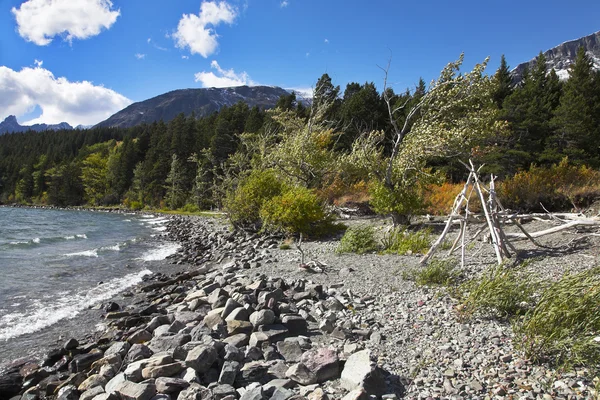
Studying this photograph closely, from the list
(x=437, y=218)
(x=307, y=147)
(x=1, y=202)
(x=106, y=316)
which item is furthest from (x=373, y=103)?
(x=1, y=202)

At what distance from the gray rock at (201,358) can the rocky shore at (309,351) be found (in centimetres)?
1

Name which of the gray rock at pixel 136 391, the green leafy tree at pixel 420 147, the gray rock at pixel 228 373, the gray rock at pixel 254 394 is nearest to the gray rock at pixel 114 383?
the gray rock at pixel 136 391

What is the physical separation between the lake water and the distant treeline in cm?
592

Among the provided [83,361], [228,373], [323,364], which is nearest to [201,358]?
[228,373]

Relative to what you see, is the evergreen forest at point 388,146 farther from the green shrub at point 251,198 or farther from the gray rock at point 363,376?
the gray rock at point 363,376

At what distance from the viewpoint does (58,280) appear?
38.6 ft

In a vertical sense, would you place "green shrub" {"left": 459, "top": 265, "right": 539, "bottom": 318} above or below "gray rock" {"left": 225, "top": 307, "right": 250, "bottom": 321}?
above

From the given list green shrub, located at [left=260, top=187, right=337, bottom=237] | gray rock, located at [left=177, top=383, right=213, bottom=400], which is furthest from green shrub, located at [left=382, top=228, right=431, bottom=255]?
gray rock, located at [left=177, top=383, right=213, bottom=400]

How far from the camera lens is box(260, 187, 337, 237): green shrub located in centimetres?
1436

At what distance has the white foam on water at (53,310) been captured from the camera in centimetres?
764

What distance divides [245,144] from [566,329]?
2655 cm

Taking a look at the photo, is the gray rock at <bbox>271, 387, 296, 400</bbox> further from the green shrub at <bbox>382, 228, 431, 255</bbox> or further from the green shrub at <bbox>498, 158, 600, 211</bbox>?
the green shrub at <bbox>498, 158, 600, 211</bbox>

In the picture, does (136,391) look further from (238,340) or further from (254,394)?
(238,340)

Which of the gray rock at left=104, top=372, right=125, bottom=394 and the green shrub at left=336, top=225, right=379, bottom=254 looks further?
the green shrub at left=336, top=225, right=379, bottom=254
